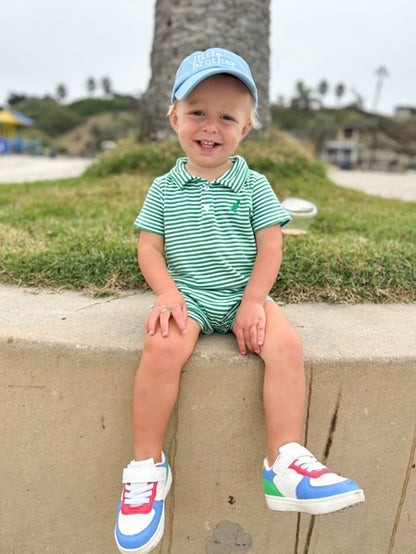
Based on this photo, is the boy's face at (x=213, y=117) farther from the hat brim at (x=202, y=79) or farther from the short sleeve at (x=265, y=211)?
the short sleeve at (x=265, y=211)

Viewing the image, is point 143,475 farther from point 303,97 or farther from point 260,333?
point 303,97

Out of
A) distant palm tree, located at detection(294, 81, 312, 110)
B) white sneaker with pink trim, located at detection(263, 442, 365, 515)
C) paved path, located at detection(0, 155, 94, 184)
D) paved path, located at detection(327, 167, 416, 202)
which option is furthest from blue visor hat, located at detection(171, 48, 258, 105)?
distant palm tree, located at detection(294, 81, 312, 110)

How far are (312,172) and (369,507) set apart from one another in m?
4.17

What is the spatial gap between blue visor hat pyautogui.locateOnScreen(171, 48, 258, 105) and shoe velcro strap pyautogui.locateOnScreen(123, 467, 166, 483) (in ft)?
3.74

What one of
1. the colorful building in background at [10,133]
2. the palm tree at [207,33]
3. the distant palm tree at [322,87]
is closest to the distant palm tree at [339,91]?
the distant palm tree at [322,87]

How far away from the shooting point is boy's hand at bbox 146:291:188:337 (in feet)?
5.03

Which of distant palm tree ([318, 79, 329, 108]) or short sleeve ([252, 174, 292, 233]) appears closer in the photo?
short sleeve ([252, 174, 292, 233])

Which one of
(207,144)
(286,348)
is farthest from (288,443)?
(207,144)

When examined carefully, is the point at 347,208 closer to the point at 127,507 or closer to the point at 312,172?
the point at 312,172

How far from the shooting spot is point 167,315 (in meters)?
1.55

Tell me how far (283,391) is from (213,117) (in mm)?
897

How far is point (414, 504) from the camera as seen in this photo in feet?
5.87

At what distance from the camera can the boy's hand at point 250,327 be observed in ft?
5.14

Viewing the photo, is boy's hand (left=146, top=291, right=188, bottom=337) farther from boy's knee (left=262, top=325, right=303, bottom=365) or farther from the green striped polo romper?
boy's knee (left=262, top=325, right=303, bottom=365)
